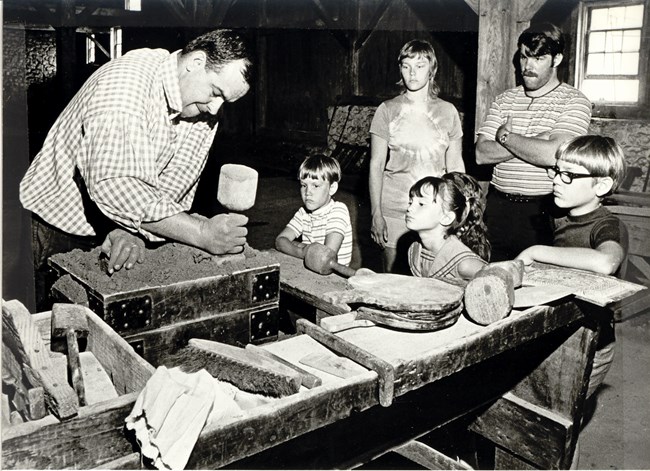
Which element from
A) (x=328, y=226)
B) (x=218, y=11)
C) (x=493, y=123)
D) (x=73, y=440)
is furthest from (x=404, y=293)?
(x=218, y=11)

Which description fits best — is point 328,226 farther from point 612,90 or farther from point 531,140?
point 612,90

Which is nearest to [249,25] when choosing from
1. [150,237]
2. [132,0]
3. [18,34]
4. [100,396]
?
[132,0]

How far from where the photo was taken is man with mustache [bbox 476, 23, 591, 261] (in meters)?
3.70

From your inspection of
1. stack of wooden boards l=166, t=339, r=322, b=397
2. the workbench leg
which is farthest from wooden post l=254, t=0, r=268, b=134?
stack of wooden boards l=166, t=339, r=322, b=397

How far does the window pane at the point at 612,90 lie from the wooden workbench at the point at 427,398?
19.8ft

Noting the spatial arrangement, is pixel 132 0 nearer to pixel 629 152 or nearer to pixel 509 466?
pixel 629 152

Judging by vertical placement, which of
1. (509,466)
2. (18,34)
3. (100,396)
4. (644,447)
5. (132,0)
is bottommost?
(644,447)

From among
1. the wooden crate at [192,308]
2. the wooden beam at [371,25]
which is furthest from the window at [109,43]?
the wooden crate at [192,308]

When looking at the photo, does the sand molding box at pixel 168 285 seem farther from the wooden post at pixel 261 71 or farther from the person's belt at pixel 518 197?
the wooden post at pixel 261 71

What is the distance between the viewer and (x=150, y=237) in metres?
2.63

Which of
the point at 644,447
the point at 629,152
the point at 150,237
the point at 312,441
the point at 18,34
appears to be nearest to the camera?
the point at 312,441

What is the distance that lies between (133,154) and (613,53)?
7037 mm

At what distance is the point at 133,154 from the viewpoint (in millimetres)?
2461

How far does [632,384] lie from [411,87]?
8.70 ft
